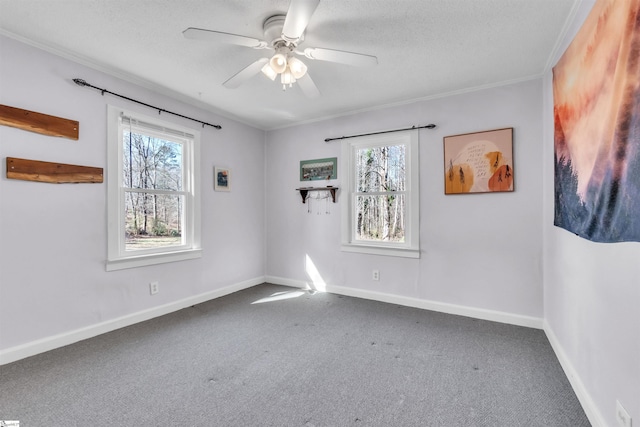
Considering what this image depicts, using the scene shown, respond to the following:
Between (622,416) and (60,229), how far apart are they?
12.2ft

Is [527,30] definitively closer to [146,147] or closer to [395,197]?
[395,197]

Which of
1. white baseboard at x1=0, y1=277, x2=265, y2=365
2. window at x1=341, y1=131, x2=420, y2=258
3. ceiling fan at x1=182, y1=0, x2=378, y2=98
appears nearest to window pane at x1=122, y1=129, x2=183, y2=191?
white baseboard at x1=0, y1=277, x2=265, y2=365

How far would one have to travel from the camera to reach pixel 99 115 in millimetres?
2656

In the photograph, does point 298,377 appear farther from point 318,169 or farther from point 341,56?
point 318,169

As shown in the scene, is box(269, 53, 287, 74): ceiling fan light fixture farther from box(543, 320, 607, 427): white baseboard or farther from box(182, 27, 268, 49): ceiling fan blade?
box(543, 320, 607, 427): white baseboard

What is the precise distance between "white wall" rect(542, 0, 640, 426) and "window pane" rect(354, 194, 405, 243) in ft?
4.91

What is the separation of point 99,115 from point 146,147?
1.69 feet

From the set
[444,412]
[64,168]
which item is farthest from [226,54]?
[444,412]

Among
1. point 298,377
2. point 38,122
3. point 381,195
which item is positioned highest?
point 38,122

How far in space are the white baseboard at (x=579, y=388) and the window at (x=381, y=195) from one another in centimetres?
145

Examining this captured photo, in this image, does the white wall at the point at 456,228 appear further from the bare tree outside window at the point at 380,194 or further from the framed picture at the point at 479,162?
the bare tree outside window at the point at 380,194

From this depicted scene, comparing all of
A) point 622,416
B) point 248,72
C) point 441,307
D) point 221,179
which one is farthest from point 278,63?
point 441,307

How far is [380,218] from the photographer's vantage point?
3736 mm

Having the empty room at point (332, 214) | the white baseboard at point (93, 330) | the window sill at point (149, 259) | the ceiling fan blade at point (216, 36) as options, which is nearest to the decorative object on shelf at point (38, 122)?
the empty room at point (332, 214)
